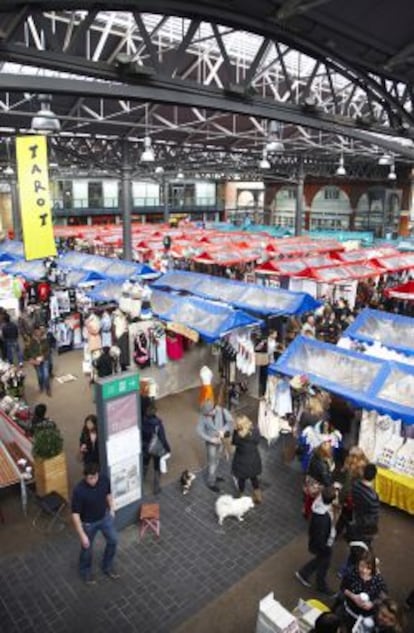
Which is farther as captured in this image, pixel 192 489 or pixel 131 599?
pixel 192 489

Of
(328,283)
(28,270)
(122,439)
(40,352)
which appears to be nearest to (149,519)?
(122,439)

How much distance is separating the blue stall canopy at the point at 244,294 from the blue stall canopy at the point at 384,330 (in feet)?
6.51

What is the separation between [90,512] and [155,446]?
1.80m

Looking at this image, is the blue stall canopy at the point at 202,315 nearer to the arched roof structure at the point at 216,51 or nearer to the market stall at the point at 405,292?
the arched roof structure at the point at 216,51

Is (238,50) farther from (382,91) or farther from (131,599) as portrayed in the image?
(131,599)

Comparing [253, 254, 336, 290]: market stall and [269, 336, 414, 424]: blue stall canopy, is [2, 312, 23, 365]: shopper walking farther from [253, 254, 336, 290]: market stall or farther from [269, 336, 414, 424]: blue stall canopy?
[253, 254, 336, 290]: market stall

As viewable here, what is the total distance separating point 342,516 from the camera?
5.77m

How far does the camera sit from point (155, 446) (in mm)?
6484

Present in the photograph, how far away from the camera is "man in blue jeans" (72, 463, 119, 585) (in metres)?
4.66

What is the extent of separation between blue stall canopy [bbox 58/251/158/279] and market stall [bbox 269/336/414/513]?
26.7 ft

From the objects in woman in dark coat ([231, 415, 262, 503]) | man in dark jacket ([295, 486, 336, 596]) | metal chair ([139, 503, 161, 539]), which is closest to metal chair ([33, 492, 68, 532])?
metal chair ([139, 503, 161, 539])

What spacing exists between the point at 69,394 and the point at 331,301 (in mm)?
8432

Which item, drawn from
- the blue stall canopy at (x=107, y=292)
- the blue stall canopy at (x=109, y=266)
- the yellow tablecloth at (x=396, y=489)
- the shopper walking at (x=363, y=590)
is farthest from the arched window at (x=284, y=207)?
the shopper walking at (x=363, y=590)

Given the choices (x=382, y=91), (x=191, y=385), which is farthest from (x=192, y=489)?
(x=382, y=91)
